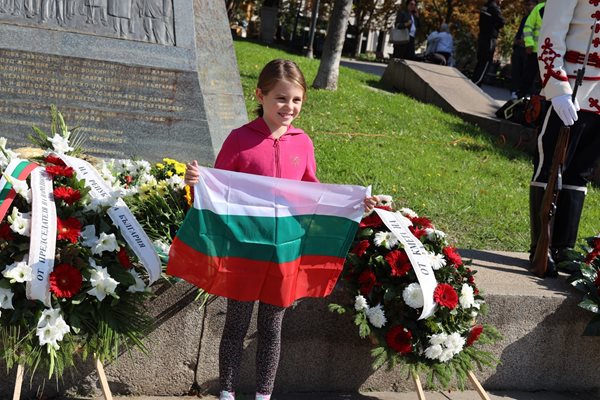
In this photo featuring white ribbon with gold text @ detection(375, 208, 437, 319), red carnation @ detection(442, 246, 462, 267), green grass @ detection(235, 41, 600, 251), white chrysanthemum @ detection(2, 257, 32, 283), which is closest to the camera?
white chrysanthemum @ detection(2, 257, 32, 283)

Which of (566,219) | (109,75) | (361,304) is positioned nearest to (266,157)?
(361,304)

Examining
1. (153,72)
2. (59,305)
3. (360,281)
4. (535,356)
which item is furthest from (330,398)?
(153,72)

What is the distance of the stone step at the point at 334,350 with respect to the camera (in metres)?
3.73

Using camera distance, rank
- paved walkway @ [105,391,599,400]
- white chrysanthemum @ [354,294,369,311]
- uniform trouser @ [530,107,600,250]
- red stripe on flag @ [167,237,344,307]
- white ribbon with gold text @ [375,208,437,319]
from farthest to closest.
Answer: uniform trouser @ [530,107,600,250], paved walkway @ [105,391,599,400], white chrysanthemum @ [354,294,369,311], white ribbon with gold text @ [375,208,437,319], red stripe on flag @ [167,237,344,307]

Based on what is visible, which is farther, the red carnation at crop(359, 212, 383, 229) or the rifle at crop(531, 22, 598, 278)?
the rifle at crop(531, 22, 598, 278)

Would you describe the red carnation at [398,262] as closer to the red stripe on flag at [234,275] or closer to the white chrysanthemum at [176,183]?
the red stripe on flag at [234,275]

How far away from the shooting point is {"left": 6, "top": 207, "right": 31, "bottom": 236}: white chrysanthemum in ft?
10.2

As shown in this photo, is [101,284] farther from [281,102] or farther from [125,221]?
[281,102]

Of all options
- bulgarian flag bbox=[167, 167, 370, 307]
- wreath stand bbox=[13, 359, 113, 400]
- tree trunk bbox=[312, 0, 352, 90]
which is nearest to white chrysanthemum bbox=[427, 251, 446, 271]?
bulgarian flag bbox=[167, 167, 370, 307]

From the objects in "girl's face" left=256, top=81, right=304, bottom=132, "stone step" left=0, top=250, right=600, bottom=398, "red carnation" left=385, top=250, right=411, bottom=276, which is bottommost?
"stone step" left=0, top=250, right=600, bottom=398

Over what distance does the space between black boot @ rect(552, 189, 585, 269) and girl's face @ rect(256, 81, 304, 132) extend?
2.20m

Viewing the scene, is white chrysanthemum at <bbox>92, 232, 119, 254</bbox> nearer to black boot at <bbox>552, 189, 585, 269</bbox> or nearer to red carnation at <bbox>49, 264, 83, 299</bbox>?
red carnation at <bbox>49, 264, 83, 299</bbox>

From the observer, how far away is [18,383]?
305cm

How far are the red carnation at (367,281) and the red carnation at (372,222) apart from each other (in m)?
0.26
